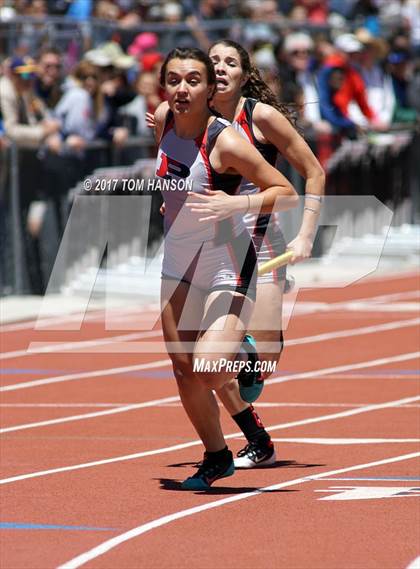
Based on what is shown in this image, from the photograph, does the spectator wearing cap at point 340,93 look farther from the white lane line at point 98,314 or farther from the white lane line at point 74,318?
the white lane line at point 74,318

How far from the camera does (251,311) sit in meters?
8.80

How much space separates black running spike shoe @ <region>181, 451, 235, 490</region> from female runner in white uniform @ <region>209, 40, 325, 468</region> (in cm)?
64

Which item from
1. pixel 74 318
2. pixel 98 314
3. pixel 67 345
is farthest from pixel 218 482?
pixel 98 314

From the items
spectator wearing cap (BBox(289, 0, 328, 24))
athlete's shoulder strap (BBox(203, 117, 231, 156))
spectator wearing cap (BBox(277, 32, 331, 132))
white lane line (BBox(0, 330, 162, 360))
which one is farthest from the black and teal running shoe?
spectator wearing cap (BBox(289, 0, 328, 24))

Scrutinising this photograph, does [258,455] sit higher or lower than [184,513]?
lower

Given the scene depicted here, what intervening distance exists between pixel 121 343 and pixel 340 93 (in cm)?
738

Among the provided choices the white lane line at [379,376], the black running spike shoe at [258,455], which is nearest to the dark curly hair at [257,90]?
the black running spike shoe at [258,455]

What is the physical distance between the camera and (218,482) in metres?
9.16

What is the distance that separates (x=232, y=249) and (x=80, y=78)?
9.82 metres

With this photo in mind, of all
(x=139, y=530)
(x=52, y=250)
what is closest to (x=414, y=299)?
(x=52, y=250)

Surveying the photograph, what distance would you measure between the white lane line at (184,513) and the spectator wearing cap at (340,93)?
1217 centimetres

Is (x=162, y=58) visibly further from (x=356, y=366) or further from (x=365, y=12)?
(x=365, y=12)

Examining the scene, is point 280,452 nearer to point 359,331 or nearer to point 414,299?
point 359,331

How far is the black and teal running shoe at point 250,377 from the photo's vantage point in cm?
916
